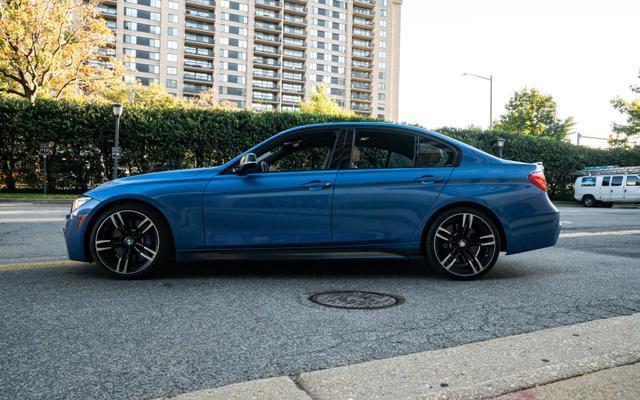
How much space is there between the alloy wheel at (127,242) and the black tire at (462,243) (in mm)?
2611

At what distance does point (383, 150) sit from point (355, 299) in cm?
180

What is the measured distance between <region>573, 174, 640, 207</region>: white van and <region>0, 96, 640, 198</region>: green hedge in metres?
16.5

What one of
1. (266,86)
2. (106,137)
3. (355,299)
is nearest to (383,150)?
(355,299)

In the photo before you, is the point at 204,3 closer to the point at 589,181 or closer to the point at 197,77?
the point at 197,77

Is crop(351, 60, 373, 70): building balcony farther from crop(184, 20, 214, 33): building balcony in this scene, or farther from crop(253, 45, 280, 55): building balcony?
crop(184, 20, 214, 33): building balcony

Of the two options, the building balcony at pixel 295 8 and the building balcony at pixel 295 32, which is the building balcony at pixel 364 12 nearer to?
the building balcony at pixel 295 8

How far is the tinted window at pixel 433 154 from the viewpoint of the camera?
5.22 metres

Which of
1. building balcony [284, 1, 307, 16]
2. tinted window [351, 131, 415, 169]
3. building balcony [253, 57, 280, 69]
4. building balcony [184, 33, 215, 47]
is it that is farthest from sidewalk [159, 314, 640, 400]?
building balcony [284, 1, 307, 16]

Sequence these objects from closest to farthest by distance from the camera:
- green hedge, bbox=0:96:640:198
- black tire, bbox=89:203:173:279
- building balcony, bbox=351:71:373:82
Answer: black tire, bbox=89:203:173:279, green hedge, bbox=0:96:640:198, building balcony, bbox=351:71:373:82

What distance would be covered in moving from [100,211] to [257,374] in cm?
301

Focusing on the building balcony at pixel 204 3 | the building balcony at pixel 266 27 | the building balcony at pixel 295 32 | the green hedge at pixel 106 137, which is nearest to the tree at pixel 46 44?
the green hedge at pixel 106 137

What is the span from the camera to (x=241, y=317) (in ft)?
11.8

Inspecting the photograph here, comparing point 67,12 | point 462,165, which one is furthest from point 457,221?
point 67,12

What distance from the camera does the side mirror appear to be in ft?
16.1
